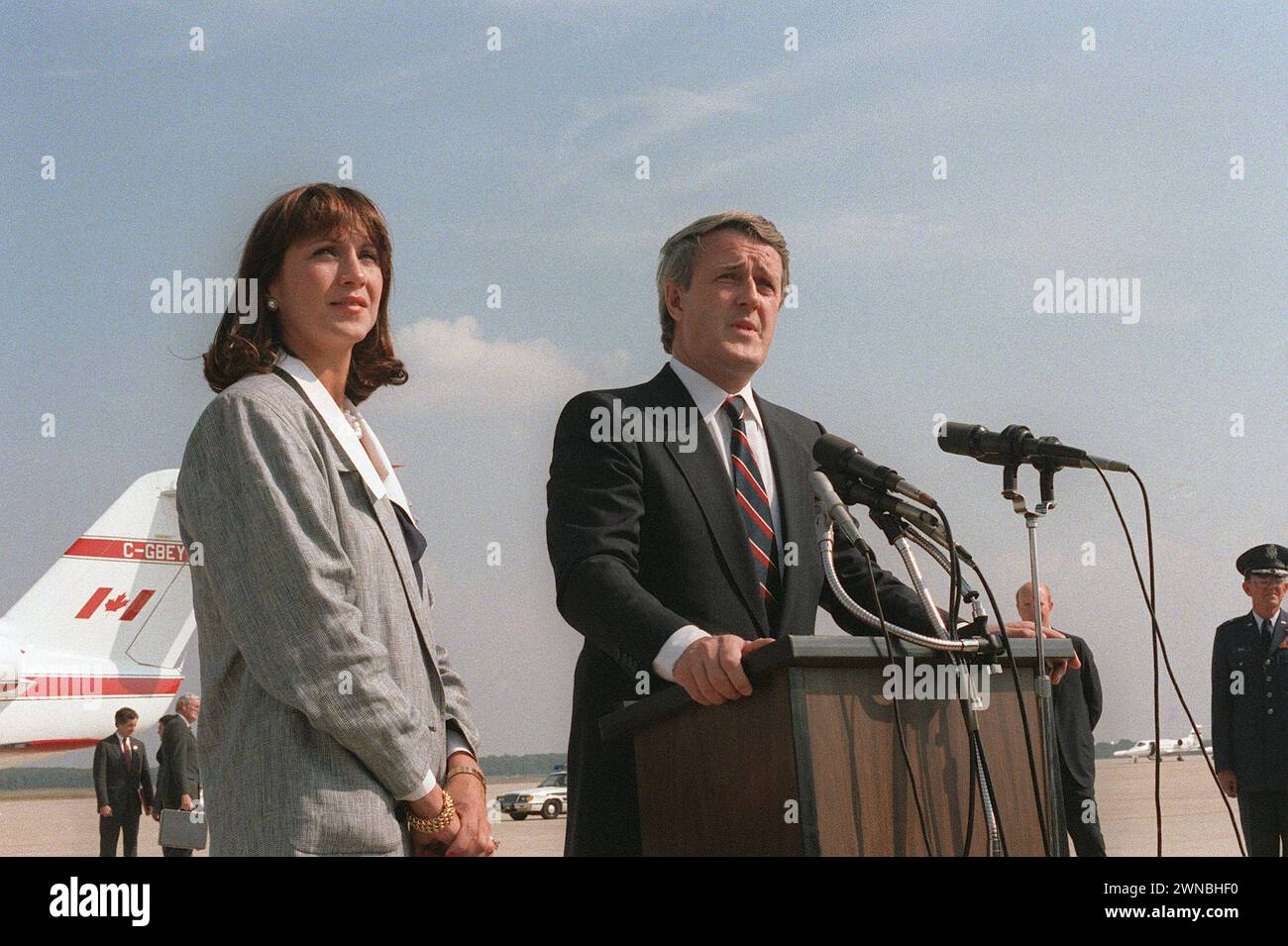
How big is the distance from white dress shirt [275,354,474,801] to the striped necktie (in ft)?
2.38

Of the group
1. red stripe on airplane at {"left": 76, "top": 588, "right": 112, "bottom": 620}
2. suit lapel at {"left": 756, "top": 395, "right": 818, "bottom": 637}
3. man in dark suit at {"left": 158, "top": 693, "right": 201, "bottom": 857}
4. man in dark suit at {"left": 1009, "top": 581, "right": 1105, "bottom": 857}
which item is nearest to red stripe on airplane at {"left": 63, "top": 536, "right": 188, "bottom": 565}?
red stripe on airplane at {"left": 76, "top": 588, "right": 112, "bottom": 620}

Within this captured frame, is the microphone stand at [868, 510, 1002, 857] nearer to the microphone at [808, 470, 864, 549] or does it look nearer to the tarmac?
the microphone at [808, 470, 864, 549]

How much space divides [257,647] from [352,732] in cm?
20

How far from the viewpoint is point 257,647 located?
194 centimetres

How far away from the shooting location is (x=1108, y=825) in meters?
7.16

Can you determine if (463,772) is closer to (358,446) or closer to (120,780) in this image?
(358,446)

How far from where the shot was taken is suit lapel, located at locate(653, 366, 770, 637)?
8.52 feet

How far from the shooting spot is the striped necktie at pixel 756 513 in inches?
104

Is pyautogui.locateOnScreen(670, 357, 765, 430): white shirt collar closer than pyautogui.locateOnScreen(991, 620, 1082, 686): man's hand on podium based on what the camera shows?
No

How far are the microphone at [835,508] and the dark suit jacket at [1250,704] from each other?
17.7 ft

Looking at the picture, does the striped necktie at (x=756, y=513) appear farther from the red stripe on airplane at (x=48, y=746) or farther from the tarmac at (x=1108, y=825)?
the red stripe on airplane at (x=48, y=746)
